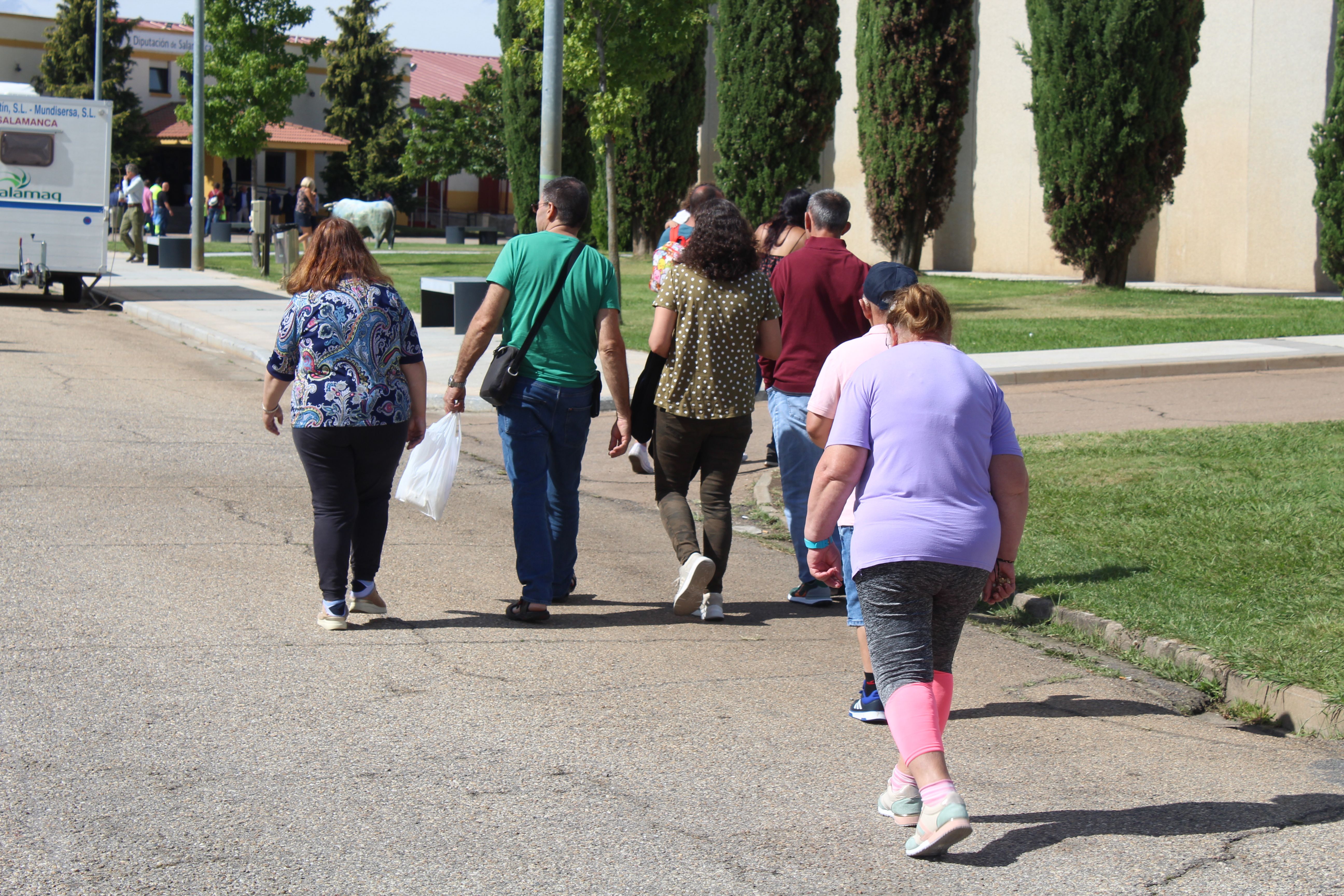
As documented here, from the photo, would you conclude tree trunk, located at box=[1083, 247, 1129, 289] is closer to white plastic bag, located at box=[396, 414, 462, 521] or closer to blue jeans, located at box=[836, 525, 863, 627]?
white plastic bag, located at box=[396, 414, 462, 521]

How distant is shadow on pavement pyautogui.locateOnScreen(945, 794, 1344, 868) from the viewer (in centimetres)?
395

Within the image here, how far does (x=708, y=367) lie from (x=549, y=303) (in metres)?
0.80

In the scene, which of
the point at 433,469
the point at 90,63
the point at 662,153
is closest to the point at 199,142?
the point at 662,153

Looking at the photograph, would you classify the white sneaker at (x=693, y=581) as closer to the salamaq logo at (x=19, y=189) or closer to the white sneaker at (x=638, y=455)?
the white sneaker at (x=638, y=455)

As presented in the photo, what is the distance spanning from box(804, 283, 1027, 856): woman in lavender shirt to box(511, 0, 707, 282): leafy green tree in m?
15.0

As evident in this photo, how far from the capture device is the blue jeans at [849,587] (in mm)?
4879

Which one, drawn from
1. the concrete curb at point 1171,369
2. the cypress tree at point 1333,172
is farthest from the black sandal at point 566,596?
the cypress tree at point 1333,172

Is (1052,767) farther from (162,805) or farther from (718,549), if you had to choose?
(162,805)

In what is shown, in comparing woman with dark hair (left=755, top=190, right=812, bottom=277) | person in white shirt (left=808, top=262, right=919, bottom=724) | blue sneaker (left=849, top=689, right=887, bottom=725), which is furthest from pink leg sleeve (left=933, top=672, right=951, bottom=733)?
woman with dark hair (left=755, top=190, right=812, bottom=277)

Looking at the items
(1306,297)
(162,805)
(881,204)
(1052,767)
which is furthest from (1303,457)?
(881,204)

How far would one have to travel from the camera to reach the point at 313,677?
5.23m

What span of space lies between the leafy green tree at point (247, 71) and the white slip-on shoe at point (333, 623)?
113 feet

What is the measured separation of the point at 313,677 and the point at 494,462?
539cm

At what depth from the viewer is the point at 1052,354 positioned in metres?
15.6
